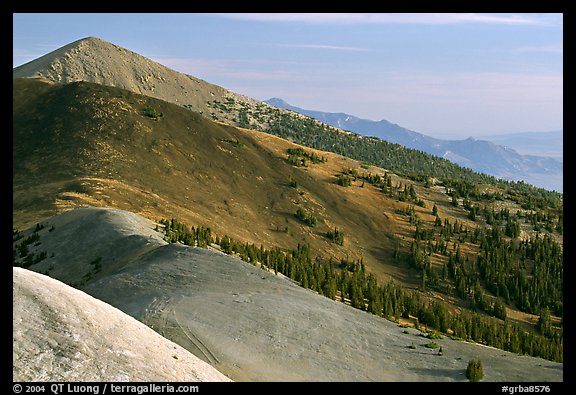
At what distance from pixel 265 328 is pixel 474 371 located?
33.9 feet

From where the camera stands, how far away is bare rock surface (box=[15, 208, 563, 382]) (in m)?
24.9

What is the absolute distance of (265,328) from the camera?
90.6 ft

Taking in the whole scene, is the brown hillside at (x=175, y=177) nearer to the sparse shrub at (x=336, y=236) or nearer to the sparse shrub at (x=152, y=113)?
the sparse shrub at (x=152, y=113)

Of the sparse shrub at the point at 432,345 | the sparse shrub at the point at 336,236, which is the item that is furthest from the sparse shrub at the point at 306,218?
the sparse shrub at the point at 432,345

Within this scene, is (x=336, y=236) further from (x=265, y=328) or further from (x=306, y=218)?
(x=265, y=328)

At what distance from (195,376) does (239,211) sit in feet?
175

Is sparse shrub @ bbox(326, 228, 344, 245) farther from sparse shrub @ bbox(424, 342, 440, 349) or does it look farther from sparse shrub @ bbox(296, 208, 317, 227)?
sparse shrub @ bbox(424, 342, 440, 349)

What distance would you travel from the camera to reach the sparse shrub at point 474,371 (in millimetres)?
25453

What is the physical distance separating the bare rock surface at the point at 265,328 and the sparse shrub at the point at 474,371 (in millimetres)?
375

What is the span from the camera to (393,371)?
84.6ft

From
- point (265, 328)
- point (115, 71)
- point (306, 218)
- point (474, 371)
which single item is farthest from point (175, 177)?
point (115, 71)

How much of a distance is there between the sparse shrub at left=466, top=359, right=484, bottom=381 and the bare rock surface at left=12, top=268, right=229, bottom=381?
11.8m
